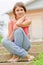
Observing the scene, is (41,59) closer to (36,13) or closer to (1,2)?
(36,13)

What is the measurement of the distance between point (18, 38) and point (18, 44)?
0.09m

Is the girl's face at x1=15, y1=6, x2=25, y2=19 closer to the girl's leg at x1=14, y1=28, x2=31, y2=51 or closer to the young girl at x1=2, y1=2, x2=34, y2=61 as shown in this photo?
the young girl at x1=2, y1=2, x2=34, y2=61

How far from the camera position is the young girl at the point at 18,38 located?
457 centimetres

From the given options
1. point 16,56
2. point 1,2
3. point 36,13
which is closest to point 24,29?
point 16,56

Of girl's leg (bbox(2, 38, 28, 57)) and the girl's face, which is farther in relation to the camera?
the girl's face

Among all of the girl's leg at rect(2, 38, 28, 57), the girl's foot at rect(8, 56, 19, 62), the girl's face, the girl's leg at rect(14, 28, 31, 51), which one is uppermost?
the girl's face

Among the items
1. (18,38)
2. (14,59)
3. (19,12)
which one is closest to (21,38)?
(18,38)

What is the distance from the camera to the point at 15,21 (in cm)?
487

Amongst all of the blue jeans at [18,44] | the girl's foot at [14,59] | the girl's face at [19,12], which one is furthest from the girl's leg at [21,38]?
the girl's face at [19,12]

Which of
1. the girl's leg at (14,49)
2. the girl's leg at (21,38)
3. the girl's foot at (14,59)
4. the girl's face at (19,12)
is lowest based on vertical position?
the girl's foot at (14,59)

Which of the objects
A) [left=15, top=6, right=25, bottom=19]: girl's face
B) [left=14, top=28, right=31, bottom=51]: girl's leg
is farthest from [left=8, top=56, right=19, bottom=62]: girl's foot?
[left=15, top=6, right=25, bottom=19]: girl's face

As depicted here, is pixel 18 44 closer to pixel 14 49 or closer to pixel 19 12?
pixel 14 49

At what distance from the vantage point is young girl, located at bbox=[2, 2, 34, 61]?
15.0 ft

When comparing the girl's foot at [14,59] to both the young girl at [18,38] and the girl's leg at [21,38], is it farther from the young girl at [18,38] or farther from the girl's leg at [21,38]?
the girl's leg at [21,38]
